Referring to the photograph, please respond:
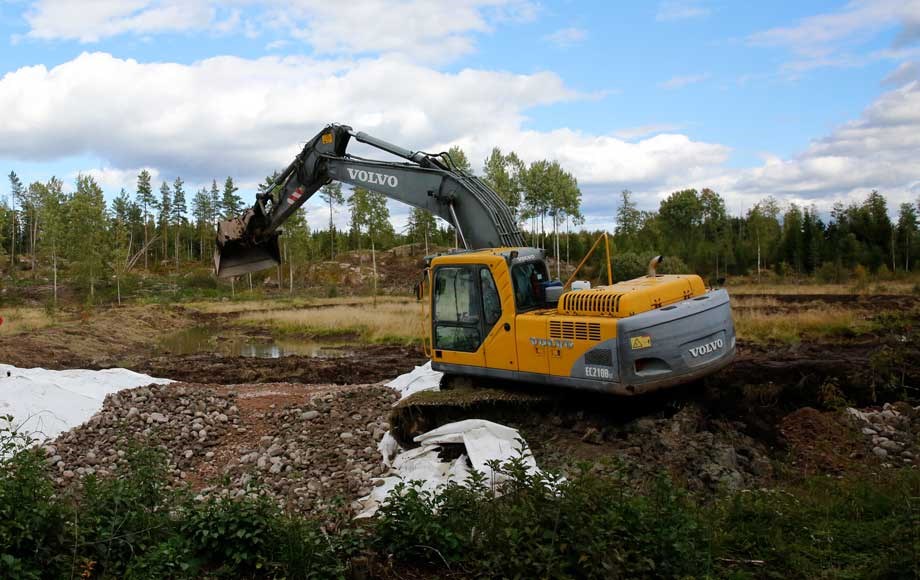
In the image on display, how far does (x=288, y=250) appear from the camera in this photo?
1993 inches

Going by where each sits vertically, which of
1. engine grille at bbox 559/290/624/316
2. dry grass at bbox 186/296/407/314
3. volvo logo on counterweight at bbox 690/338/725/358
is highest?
engine grille at bbox 559/290/624/316

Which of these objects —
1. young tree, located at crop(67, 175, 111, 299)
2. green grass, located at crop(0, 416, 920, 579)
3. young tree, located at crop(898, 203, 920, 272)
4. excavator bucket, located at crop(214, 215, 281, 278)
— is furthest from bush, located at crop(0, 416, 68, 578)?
young tree, located at crop(898, 203, 920, 272)

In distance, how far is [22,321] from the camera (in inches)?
1153

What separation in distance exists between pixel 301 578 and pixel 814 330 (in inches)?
719

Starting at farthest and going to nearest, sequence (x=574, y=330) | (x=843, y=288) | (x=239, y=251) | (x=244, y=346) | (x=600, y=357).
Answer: (x=843, y=288)
(x=244, y=346)
(x=239, y=251)
(x=574, y=330)
(x=600, y=357)

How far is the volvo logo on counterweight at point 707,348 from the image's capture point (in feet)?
26.3

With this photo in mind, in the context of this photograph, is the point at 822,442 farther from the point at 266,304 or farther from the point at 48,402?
the point at 266,304

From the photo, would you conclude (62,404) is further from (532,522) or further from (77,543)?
(532,522)

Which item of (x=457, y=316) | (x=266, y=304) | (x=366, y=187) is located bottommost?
(x=266, y=304)

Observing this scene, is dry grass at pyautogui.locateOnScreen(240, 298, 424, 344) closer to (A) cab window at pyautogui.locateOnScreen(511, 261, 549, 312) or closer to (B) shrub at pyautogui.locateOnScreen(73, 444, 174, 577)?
(A) cab window at pyautogui.locateOnScreen(511, 261, 549, 312)

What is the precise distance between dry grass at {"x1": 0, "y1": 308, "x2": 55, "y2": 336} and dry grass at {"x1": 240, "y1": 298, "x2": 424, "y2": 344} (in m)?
7.94

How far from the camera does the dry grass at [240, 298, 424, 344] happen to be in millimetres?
24766

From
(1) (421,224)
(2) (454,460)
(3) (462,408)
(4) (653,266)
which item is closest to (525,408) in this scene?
(3) (462,408)

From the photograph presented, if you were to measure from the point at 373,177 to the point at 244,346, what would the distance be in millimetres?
Result: 16504
